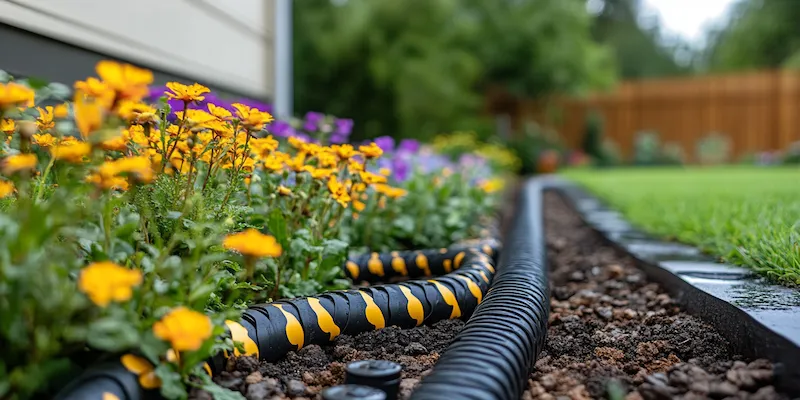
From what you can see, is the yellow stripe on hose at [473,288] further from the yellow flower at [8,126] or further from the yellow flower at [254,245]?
the yellow flower at [8,126]

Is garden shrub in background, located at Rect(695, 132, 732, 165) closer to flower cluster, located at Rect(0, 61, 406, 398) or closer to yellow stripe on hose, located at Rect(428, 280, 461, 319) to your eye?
yellow stripe on hose, located at Rect(428, 280, 461, 319)

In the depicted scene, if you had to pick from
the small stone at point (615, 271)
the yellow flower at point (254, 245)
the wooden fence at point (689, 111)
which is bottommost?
the small stone at point (615, 271)

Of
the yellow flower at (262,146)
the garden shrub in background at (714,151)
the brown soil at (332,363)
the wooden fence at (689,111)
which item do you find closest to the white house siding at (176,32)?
the yellow flower at (262,146)

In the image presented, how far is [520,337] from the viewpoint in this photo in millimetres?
1411

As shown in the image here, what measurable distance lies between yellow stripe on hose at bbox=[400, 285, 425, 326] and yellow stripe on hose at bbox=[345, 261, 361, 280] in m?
0.53

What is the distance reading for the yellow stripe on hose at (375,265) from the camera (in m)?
2.42

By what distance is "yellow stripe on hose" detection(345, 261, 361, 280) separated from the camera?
235 centimetres

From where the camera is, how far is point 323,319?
64.7 inches

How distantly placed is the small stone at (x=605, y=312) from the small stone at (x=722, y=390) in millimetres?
738

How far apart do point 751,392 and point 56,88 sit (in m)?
1.49

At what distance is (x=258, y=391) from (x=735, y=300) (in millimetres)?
1167

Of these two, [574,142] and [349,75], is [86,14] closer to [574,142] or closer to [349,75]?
[349,75]

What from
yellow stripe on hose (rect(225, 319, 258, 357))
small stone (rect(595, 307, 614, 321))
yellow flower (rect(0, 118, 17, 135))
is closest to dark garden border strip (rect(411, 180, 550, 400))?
small stone (rect(595, 307, 614, 321))

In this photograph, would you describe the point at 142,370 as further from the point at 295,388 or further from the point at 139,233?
the point at 139,233
